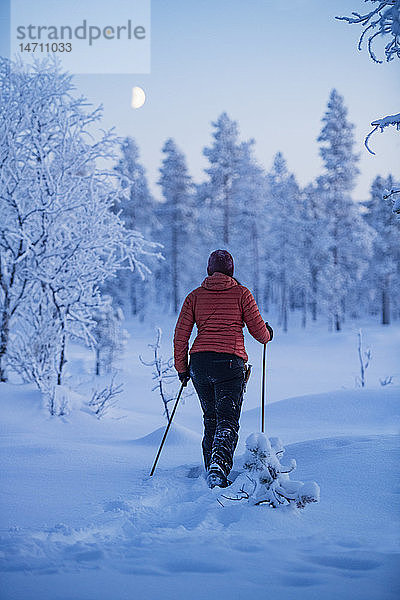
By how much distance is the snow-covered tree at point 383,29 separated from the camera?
12.3 feet

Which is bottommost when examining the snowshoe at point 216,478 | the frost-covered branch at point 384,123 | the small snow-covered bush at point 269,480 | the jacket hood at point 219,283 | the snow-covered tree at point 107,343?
the snow-covered tree at point 107,343

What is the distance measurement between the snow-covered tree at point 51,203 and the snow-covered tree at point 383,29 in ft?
16.9

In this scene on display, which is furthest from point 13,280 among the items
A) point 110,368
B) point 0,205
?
point 110,368

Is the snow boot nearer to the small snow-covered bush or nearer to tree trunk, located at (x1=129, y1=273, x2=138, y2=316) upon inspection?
the small snow-covered bush

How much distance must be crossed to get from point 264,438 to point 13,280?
682cm

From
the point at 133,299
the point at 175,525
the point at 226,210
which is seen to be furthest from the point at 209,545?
the point at 133,299

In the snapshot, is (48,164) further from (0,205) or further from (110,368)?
(110,368)

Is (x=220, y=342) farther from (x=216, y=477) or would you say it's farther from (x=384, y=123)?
(x=384, y=123)

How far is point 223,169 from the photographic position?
32188 mm

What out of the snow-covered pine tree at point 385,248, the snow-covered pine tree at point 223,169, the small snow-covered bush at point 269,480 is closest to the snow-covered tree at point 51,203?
the small snow-covered bush at point 269,480

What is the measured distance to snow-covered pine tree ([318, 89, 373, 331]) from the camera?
28.9 metres

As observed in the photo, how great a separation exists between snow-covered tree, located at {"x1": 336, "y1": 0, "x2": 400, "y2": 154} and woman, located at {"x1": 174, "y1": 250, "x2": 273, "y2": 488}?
1623 millimetres

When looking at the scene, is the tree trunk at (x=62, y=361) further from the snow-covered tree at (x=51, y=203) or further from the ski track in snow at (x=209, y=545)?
the ski track in snow at (x=209, y=545)

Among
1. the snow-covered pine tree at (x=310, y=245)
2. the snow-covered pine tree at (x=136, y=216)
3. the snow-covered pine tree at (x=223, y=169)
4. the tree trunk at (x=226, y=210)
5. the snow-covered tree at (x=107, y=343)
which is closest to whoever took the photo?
the snow-covered tree at (x=107, y=343)
